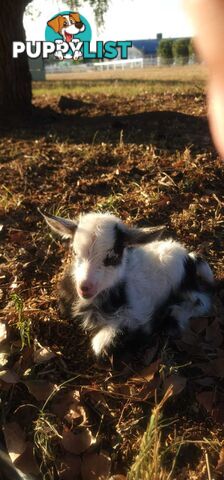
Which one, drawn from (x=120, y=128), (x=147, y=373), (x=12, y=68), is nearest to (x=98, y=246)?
(x=147, y=373)

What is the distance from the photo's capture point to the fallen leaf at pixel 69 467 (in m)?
2.45

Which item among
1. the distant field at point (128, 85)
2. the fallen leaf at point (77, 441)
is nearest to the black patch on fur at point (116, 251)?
the fallen leaf at point (77, 441)

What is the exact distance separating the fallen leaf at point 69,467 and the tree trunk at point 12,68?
22.3 ft

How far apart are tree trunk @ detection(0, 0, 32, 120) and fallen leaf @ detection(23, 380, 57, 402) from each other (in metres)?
6.31

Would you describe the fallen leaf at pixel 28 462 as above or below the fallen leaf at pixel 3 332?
below

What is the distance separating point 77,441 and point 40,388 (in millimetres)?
420

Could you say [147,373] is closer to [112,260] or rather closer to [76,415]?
[76,415]

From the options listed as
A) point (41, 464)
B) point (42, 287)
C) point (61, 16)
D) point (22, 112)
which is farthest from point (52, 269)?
point (61, 16)

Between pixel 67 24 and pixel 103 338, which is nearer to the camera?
pixel 103 338

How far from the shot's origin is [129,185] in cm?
490

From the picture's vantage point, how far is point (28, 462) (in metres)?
2.54

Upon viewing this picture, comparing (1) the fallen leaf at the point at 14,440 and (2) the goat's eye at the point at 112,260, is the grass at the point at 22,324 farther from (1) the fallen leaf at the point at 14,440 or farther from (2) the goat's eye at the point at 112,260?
→ (2) the goat's eye at the point at 112,260

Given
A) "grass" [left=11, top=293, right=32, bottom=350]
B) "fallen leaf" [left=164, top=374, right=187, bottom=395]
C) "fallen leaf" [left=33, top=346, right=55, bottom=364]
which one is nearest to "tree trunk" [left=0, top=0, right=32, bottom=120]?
"grass" [left=11, top=293, right=32, bottom=350]

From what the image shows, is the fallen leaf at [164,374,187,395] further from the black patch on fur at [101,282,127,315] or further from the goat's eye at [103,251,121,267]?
the goat's eye at [103,251,121,267]
